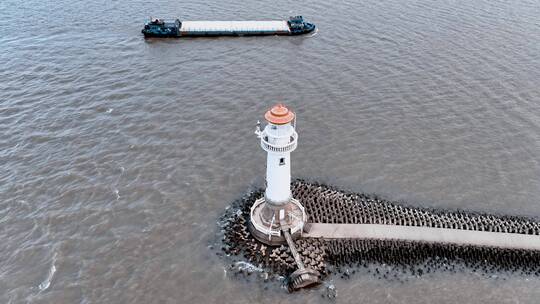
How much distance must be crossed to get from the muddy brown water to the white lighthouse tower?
454cm

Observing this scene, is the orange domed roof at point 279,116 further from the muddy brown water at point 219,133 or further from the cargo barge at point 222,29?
the cargo barge at point 222,29

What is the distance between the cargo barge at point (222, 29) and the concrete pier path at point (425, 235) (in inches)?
1809

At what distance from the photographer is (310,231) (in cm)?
3800

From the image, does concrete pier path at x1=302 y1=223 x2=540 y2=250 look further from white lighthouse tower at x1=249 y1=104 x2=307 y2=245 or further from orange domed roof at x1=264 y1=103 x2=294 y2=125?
orange domed roof at x1=264 y1=103 x2=294 y2=125

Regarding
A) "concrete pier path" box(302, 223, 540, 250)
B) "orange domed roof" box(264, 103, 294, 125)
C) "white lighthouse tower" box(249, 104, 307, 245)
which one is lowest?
"concrete pier path" box(302, 223, 540, 250)

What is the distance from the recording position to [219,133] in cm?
5194

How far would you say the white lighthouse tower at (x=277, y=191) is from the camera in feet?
106

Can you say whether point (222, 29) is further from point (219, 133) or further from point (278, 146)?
point (278, 146)

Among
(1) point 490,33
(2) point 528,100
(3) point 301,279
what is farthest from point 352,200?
(1) point 490,33

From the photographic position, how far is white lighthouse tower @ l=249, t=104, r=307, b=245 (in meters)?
32.4

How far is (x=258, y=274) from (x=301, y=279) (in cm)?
368

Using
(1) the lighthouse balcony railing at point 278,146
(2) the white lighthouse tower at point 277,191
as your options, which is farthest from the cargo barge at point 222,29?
(1) the lighthouse balcony railing at point 278,146

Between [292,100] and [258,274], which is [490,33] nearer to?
[292,100]

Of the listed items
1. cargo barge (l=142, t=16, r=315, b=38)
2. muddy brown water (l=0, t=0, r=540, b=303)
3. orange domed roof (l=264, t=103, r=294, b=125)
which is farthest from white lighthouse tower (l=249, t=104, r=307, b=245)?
cargo barge (l=142, t=16, r=315, b=38)
